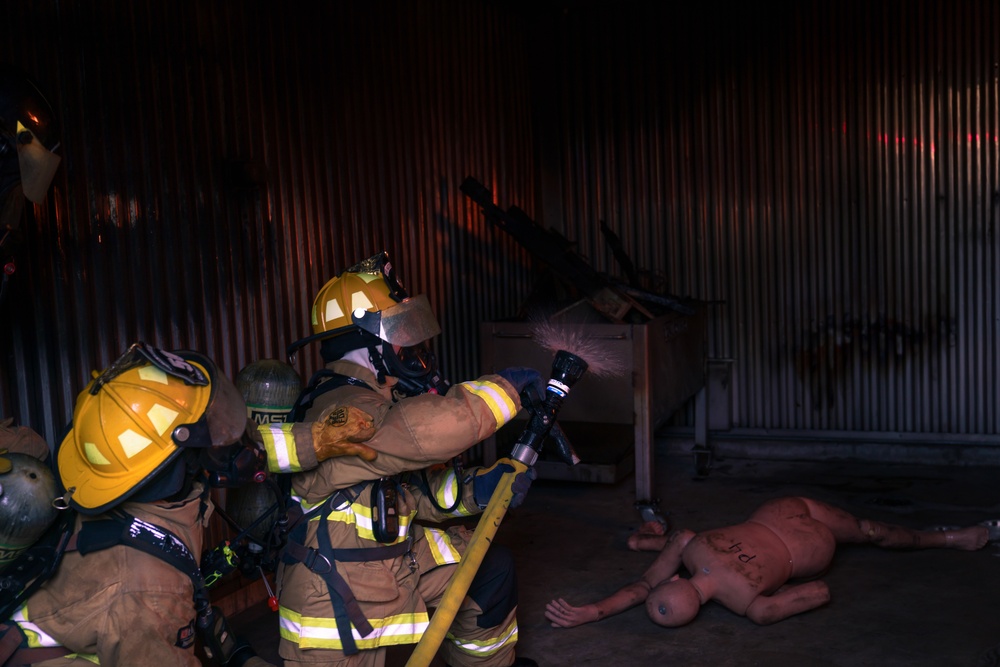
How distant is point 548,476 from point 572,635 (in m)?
2.37

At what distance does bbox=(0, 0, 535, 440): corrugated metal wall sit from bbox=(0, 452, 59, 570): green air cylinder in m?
1.48

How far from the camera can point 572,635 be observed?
174 inches

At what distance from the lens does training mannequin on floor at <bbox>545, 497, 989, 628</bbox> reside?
436 centimetres

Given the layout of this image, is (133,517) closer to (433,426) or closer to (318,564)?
(318,564)

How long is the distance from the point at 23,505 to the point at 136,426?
1.09ft

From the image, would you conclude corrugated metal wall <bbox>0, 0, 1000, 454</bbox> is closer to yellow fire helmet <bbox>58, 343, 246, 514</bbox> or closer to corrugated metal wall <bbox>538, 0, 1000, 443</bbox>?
corrugated metal wall <bbox>538, 0, 1000, 443</bbox>

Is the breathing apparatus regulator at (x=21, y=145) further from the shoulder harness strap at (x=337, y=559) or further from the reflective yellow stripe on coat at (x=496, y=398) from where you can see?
the reflective yellow stripe on coat at (x=496, y=398)

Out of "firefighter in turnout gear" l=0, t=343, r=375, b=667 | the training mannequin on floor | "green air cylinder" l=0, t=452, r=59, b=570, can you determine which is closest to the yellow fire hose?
"firefighter in turnout gear" l=0, t=343, r=375, b=667

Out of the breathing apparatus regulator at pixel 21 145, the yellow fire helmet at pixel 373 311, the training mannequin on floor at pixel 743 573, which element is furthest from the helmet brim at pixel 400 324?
the training mannequin on floor at pixel 743 573

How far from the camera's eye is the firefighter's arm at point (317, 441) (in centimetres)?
290

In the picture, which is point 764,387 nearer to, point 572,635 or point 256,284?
point 572,635

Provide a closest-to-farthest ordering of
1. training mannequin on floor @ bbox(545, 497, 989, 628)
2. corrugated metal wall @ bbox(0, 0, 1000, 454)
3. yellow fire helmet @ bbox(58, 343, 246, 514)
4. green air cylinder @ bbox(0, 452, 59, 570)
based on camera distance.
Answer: green air cylinder @ bbox(0, 452, 59, 570)
yellow fire helmet @ bbox(58, 343, 246, 514)
training mannequin on floor @ bbox(545, 497, 989, 628)
corrugated metal wall @ bbox(0, 0, 1000, 454)

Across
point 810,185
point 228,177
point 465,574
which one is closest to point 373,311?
point 465,574

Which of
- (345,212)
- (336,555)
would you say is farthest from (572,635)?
(345,212)
